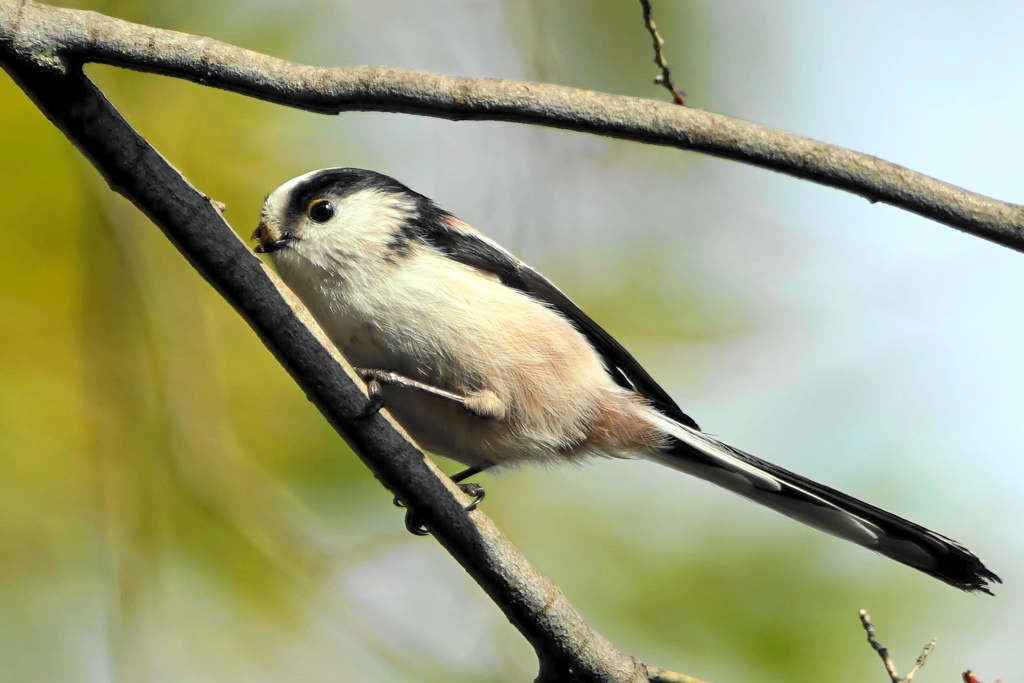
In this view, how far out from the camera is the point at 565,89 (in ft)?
7.15

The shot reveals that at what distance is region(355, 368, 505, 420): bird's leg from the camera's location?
8.74ft

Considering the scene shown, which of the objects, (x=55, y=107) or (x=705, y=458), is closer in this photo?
(x=55, y=107)

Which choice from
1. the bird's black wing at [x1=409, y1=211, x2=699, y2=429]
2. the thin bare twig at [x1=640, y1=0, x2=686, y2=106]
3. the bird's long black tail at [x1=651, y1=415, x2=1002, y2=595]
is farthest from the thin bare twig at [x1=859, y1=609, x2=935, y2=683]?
the thin bare twig at [x1=640, y1=0, x2=686, y2=106]

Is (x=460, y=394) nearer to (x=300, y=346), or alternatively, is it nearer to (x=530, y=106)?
(x=300, y=346)

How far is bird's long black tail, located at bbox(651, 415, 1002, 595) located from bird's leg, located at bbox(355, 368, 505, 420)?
662mm

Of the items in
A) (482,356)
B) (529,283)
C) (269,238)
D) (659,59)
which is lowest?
(269,238)

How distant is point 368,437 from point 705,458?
4.93 ft

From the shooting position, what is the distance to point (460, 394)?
2.92 metres

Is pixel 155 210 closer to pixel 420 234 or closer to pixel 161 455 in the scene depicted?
pixel 420 234

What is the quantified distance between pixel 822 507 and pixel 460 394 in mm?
1320

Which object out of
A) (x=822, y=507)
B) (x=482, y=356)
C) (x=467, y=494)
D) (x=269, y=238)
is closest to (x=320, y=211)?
(x=269, y=238)

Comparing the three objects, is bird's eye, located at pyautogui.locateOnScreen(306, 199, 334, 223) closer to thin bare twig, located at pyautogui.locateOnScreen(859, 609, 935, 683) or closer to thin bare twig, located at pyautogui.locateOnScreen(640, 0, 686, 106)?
thin bare twig, located at pyautogui.locateOnScreen(640, 0, 686, 106)

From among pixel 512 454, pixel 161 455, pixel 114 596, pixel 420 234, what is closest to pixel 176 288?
pixel 161 455

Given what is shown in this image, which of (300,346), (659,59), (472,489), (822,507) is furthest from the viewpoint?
(822,507)
